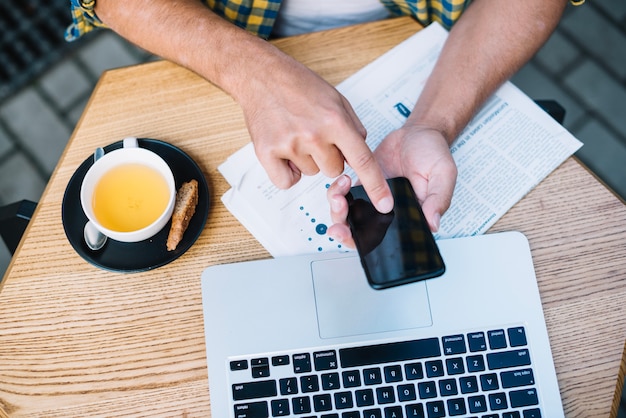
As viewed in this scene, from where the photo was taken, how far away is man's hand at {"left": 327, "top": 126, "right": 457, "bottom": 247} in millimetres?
663

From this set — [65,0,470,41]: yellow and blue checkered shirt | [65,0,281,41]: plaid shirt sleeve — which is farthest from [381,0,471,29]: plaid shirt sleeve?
[65,0,281,41]: plaid shirt sleeve

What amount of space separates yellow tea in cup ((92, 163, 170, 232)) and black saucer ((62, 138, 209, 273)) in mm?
32

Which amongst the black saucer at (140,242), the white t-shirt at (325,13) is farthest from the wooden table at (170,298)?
the white t-shirt at (325,13)

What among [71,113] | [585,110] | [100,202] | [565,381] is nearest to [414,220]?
A: [565,381]

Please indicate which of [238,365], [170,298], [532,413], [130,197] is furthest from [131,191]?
[532,413]

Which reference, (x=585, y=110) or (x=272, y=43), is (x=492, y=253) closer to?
(x=272, y=43)

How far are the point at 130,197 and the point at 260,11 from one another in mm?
414

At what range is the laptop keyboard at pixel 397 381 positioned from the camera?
643 millimetres

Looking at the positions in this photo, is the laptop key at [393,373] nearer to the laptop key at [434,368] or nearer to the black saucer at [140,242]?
the laptop key at [434,368]

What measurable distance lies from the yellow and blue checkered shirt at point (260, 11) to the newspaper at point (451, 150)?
97 millimetres

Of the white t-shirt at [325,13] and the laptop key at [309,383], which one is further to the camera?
the white t-shirt at [325,13]

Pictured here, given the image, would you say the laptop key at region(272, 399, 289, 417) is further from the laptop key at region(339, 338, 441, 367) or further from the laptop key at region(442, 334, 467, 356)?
the laptop key at region(442, 334, 467, 356)

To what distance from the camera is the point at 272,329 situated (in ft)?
2.21

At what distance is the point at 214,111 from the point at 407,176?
12.1 inches
